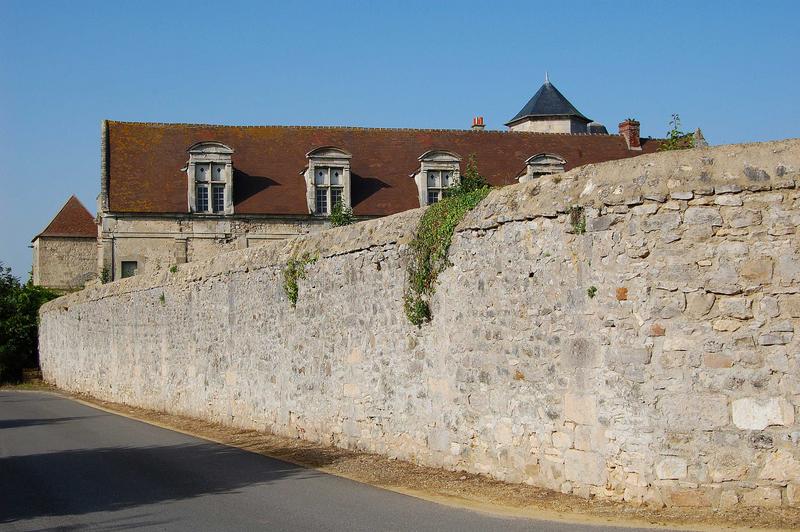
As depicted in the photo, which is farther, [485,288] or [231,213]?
[231,213]

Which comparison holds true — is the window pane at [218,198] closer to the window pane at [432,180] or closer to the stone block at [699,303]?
the window pane at [432,180]

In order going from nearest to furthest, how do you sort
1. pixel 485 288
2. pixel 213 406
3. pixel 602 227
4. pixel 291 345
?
1. pixel 602 227
2. pixel 485 288
3. pixel 291 345
4. pixel 213 406

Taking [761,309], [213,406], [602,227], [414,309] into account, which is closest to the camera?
[761,309]

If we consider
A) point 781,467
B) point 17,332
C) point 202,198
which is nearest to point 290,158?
point 202,198

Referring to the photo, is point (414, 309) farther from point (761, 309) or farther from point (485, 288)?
point (761, 309)

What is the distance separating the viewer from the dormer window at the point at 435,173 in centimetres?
3853

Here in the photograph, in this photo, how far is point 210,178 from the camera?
38.2 metres

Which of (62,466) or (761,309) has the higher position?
(761,309)

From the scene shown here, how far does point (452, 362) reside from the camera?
1081 cm

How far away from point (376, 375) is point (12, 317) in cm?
3114

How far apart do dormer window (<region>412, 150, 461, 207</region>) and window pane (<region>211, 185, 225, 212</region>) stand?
7.72 metres

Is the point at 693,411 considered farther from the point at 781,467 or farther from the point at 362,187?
the point at 362,187

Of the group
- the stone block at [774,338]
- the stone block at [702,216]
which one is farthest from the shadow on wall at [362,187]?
the stone block at [774,338]

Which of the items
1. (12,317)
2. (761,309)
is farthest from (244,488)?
(12,317)
